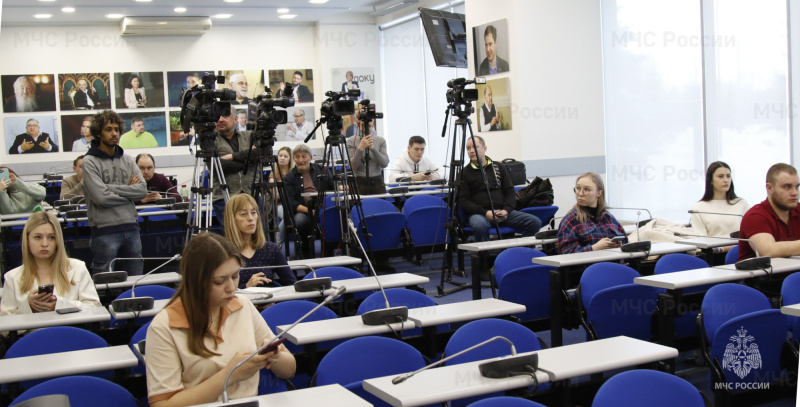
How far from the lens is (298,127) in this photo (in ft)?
43.3

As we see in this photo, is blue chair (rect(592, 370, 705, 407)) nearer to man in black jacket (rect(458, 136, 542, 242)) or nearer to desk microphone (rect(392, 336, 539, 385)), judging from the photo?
desk microphone (rect(392, 336, 539, 385))

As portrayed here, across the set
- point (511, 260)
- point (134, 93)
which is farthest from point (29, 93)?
point (511, 260)

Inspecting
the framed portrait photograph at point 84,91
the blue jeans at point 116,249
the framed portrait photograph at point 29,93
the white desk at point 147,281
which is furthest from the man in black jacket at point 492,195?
the framed portrait photograph at point 29,93

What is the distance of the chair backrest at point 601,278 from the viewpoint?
3.99 meters

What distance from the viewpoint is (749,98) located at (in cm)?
779

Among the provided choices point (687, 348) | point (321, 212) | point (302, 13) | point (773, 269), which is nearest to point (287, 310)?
point (687, 348)

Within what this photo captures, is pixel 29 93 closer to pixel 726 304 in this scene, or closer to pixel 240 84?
pixel 240 84

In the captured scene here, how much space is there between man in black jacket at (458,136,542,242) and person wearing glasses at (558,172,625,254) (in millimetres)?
1986

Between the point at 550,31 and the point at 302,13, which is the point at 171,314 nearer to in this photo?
the point at 550,31

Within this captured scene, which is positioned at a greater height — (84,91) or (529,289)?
(84,91)

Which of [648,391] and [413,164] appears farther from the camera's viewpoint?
[413,164]

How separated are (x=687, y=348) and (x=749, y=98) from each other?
4.74 m

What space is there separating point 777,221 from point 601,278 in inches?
52.4

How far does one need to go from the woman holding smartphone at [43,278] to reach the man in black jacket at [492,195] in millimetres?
3926
